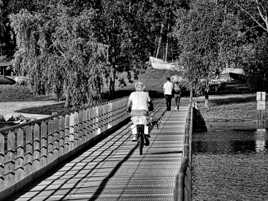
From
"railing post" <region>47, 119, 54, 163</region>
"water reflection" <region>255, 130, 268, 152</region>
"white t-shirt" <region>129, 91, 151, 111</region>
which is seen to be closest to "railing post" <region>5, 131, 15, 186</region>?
"railing post" <region>47, 119, 54, 163</region>

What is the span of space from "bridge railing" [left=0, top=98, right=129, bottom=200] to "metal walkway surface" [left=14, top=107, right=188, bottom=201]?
0.34 m

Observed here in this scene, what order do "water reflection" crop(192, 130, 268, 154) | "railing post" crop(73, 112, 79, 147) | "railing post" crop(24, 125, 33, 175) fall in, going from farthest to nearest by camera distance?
"water reflection" crop(192, 130, 268, 154) → "railing post" crop(73, 112, 79, 147) → "railing post" crop(24, 125, 33, 175)

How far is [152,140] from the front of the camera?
1051 inches

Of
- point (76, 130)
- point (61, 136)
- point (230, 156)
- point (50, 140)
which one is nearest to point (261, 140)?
point (230, 156)

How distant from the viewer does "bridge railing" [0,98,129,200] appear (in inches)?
545

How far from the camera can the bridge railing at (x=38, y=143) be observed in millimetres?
13844

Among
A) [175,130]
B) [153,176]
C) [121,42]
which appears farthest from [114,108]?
[121,42]

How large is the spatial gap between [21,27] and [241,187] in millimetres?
33053

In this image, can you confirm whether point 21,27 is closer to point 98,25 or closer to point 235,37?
point 98,25

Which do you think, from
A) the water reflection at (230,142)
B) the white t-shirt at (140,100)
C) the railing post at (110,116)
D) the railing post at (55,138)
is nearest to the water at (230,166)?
the water reflection at (230,142)

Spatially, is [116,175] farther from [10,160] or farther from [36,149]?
[10,160]

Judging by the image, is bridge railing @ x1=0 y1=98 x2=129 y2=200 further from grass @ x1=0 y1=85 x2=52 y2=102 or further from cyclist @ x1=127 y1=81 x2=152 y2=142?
grass @ x1=0 y1=85 x2=52 y2=102

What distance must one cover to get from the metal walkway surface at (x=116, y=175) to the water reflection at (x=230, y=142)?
9.96 m

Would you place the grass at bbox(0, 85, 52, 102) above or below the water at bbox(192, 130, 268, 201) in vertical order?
above
